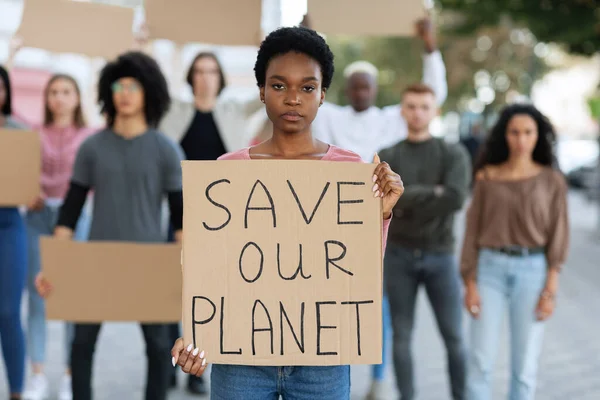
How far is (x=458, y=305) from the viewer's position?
4.72m

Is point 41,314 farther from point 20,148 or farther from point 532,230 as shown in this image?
point 532,230

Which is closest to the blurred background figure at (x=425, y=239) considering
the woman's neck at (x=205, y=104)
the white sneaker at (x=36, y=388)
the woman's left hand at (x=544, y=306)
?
the woman's left hand at (x=544, y=306)

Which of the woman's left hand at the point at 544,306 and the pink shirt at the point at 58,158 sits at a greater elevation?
the pink shirt at the point at 58,158

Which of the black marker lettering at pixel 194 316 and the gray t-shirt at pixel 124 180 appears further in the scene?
the gray t-shirt at pixel 124 180

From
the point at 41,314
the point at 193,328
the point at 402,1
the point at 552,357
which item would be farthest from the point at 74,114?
the point at 552,357

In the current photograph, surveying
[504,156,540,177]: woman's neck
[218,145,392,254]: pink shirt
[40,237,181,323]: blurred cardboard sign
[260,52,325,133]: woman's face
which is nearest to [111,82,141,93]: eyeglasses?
[40,237,181,323]: blurred cardboard sign

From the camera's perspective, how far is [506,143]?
452cm

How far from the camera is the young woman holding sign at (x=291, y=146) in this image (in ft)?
8.13

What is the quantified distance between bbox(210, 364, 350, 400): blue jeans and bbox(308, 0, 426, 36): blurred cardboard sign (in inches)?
115

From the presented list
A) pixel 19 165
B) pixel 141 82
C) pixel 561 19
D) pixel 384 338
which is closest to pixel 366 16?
pixel 141 82

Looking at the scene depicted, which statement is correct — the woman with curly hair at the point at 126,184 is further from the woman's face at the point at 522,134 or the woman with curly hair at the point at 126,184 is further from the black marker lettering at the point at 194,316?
the woman's face at the point at 522,134

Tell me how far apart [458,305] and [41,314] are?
275cm

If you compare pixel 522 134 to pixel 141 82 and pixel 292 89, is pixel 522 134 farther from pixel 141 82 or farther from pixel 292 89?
pixel 292 89

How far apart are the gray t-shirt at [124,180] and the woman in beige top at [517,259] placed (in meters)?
1.67
